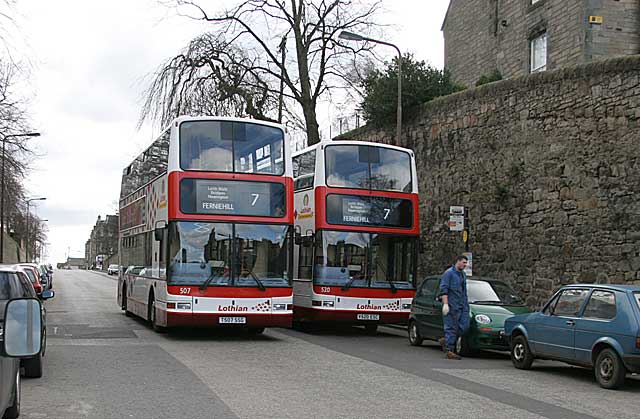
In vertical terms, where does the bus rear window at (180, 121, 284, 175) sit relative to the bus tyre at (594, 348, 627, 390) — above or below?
above

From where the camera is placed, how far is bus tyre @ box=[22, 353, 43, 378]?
11.0 m

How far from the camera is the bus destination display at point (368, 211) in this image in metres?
18.5

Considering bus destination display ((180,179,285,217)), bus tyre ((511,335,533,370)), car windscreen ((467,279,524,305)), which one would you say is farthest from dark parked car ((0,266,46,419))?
car windscreen ((467,279,524,305))

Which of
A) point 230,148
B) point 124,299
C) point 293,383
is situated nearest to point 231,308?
point 230,148

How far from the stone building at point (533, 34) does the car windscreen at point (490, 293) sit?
43.8 feet

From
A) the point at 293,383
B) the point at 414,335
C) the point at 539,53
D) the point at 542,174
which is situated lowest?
the point at 293,383

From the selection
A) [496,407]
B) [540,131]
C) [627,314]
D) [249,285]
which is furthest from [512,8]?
[496,407]

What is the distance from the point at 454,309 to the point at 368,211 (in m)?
4.83

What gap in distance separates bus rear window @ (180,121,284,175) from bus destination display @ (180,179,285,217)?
0.28 meters

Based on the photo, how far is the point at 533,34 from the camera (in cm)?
3206

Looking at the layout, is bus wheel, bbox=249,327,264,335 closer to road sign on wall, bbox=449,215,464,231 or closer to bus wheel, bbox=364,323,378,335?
bus wheel, bbox=364,323,378,335

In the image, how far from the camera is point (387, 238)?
61.8 feet

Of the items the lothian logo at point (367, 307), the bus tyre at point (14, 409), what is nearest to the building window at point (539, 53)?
the lothian logo at point (367, 307)

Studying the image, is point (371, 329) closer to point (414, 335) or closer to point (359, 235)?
point (359, 235)
